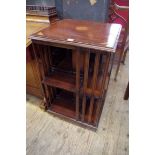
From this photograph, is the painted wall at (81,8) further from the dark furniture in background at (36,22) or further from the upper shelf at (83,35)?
the upper shelf at (83,35)

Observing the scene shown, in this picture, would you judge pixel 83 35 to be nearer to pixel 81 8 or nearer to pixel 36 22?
pixel 81 8

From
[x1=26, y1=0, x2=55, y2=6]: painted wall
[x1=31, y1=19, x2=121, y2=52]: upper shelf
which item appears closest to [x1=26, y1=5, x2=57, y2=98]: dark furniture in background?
[x1=26, y1=0, x2=55, y2=6]: painted wall

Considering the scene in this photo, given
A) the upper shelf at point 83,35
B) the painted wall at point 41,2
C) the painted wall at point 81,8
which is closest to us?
the upper shelf at point 83,35

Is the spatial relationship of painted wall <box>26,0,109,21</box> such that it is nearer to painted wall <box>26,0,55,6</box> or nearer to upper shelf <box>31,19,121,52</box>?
painted wall <box>26,0,55,6</box>

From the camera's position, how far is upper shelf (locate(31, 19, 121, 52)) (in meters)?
0.80

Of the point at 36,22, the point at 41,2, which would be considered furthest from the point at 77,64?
the point at 41,2

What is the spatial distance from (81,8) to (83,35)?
579mm

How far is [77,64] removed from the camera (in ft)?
2.97

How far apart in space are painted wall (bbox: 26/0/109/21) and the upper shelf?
0.87 ft

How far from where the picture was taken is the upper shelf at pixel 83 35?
2.63ft

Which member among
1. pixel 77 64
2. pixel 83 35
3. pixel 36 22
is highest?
pixel 36 22

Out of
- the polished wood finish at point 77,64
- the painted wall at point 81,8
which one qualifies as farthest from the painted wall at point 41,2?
the polished wood finish at point 77,64
